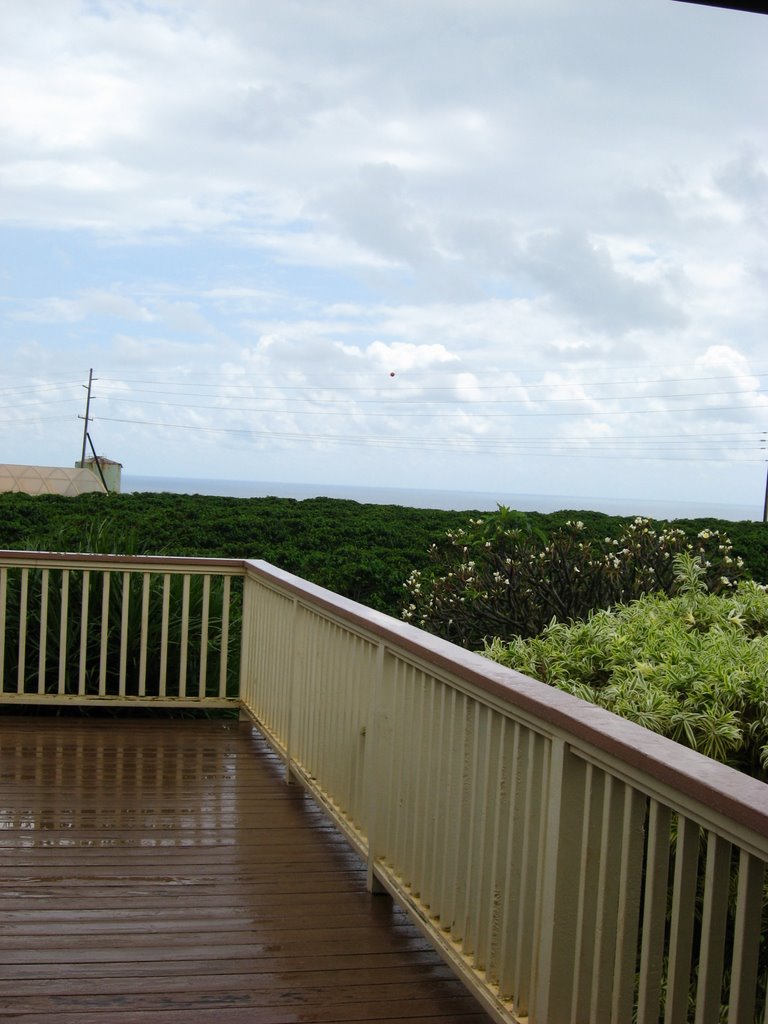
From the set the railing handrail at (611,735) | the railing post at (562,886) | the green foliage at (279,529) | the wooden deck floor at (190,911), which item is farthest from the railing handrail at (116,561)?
the green foliage at (279,529)

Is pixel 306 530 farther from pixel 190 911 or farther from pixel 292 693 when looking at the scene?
pixel 190 911

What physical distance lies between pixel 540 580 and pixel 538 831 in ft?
20.7

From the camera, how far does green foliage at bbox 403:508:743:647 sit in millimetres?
8836

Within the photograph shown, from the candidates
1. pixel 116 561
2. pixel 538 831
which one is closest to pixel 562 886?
pixel 538 831

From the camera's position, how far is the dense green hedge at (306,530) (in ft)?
52.0

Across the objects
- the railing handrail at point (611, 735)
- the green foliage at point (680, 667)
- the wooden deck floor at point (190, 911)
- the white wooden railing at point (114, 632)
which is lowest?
the wooden deck floor at point (190, 911)

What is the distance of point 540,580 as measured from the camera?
29.6 ft

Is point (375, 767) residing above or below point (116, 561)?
below

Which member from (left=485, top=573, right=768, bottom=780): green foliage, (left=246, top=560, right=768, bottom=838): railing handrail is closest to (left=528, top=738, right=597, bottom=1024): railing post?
(left=246, top=560, right=768, bottom=838): railing handrail

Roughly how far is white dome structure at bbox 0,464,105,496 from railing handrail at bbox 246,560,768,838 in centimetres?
3045

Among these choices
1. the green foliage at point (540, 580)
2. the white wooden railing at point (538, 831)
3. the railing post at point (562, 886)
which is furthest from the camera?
the green foliage at point (540, 580)

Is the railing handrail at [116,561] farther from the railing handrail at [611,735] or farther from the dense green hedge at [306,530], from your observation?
the dense green hedge at [306,530]

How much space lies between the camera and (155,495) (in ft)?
75.4

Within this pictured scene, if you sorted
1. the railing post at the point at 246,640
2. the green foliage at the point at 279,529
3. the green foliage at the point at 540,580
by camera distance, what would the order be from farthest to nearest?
1. the green foliage at the point at 279,529
2. the green foliage at the point at 540,580
3. the railing post at the point at 246,640
